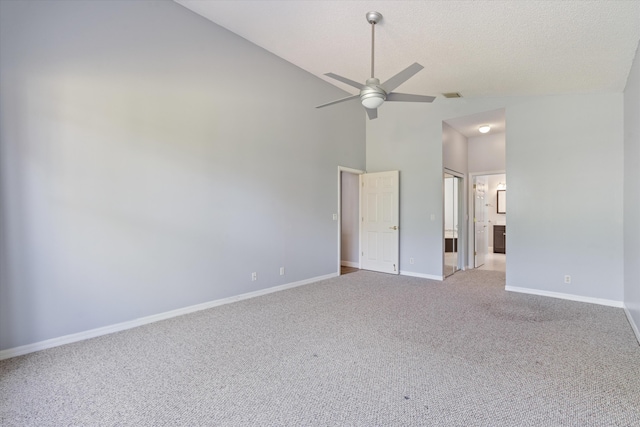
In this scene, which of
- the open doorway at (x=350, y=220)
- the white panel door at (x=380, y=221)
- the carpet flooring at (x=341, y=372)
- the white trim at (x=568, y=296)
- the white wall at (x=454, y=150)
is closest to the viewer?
the carpet flooring at (x=341, y=372)

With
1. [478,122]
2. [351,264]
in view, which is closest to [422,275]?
[351,264]

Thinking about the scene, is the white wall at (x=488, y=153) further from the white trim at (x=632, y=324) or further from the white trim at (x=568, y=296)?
the white trim at (x=632, y=324)

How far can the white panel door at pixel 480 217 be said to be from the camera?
6.88 m

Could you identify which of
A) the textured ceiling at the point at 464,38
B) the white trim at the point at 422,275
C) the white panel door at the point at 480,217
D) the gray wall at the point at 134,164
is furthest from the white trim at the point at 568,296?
the gray wall at the point at 134,164

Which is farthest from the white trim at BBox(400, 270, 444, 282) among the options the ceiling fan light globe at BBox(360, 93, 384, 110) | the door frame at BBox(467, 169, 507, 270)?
the ceiling fan light globe at BBox(360, 93, 384, 110)

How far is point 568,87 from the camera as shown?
13.1 feet

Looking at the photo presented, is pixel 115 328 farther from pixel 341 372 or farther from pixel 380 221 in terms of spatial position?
pixel 380 221

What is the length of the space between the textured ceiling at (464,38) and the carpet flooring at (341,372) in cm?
291

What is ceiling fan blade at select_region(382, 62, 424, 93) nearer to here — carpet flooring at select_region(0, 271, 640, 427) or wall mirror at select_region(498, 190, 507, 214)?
carpet flooring at select_region(0, 271, 640, 427)

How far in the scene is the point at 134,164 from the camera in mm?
3250

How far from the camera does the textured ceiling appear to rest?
270 centimetres

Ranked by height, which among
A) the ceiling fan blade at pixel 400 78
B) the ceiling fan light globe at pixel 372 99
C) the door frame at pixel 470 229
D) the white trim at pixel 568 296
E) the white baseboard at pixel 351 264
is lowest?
the white trim at pixel 568 296

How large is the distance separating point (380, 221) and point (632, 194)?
142 inches

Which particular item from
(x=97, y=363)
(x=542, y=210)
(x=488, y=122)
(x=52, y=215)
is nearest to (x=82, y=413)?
(x=97, y=363)
